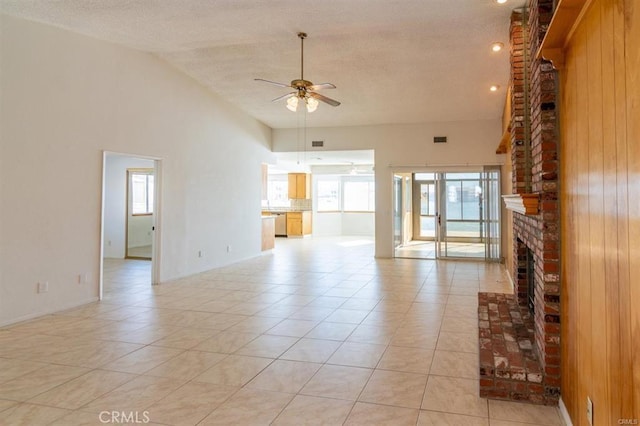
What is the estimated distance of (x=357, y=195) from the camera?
14.6 m

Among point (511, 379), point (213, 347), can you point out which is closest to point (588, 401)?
point (511, 379)

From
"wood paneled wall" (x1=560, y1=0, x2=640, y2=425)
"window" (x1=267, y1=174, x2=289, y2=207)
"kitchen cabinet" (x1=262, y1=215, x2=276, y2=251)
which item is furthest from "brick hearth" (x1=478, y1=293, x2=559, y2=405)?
"window" (x1=267, y1=174, x2=289, y2=207)

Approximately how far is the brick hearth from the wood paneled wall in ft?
0.48

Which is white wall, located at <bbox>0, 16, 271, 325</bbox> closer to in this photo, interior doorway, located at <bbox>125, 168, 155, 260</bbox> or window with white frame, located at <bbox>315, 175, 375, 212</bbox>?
interior doorway, located at <bbox>125, 168, 155, 260</bbox>

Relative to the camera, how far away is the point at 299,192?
13891 mm

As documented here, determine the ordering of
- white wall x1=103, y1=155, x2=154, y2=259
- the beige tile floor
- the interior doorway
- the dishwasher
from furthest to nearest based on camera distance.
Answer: the dishwasher < the interior doorway < white wall x1=103, y1=155, x2=154, y2=259 < the beige tile floor

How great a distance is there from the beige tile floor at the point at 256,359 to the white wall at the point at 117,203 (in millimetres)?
3404

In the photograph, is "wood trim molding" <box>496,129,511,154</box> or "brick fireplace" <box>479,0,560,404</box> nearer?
"brick fireplace" <box>479,0,560,404</box>

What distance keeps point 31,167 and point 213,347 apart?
110 inches

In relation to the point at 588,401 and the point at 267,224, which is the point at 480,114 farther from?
the point at 588,401

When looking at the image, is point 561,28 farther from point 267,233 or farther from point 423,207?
point 423,207

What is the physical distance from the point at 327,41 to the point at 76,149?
10.7 ft

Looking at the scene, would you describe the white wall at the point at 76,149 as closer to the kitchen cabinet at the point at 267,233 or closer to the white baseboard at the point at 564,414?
the kitchen cabinet at the point at 267,233

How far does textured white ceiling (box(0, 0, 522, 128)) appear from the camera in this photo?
405 centimetres
